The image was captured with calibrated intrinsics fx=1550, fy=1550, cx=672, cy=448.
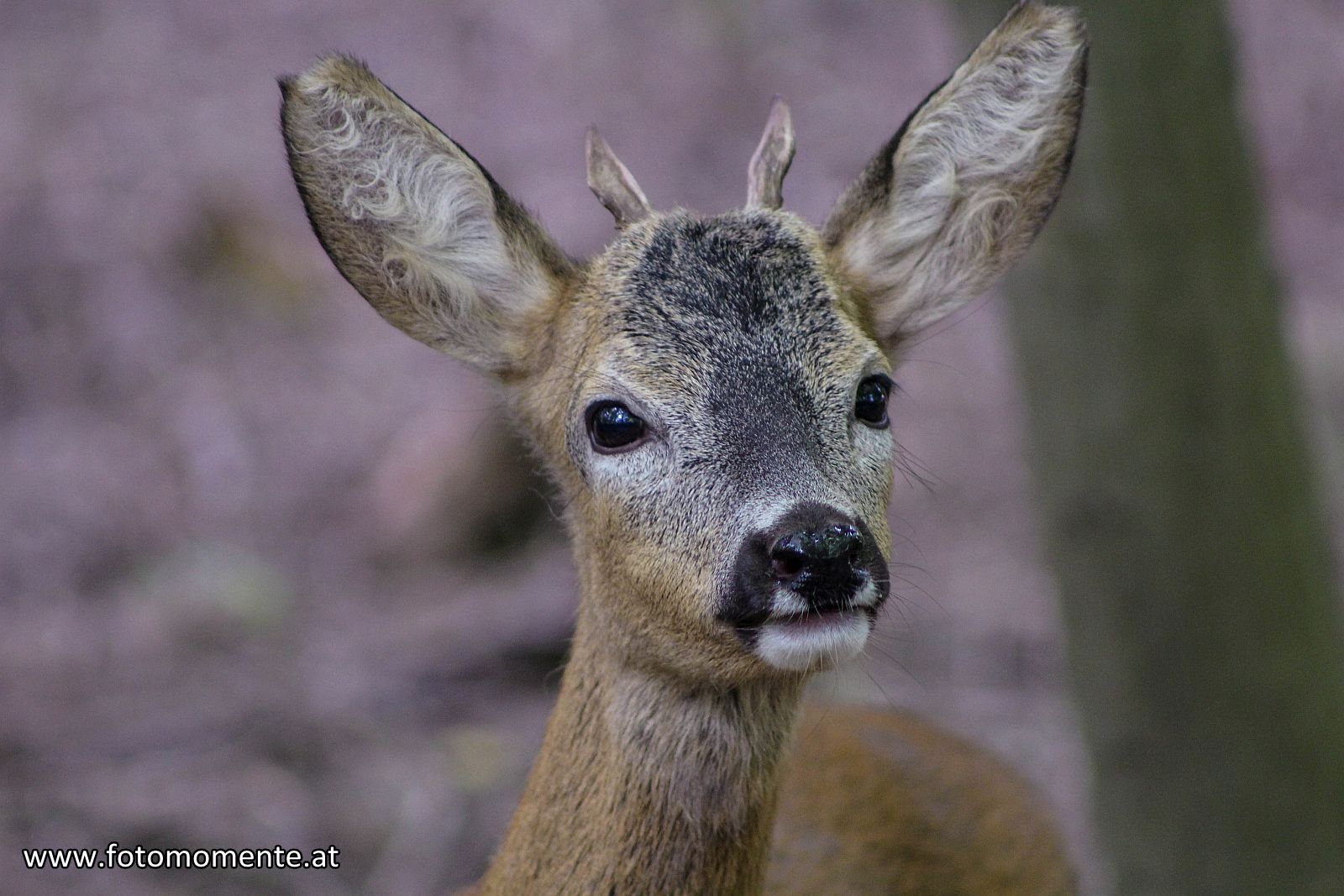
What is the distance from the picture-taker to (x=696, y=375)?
11.8 ft

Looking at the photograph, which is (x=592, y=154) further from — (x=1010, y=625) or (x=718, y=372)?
(x=1010, y=625)

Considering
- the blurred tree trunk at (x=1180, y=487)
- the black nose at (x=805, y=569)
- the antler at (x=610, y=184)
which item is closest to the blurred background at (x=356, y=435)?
the blurred tree trunk at (x=1180, y=487)

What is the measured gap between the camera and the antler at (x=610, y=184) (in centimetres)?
412

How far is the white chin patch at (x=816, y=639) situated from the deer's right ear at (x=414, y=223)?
127 cm

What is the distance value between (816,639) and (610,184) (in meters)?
1.51

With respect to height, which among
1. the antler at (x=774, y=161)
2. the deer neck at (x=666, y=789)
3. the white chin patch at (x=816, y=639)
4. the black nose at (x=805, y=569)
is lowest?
the deer neck at (x=666, y=789)

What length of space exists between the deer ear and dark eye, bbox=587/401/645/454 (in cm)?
82

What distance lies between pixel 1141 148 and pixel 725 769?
2579 millimetres

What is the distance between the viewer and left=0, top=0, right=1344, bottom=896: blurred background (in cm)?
683

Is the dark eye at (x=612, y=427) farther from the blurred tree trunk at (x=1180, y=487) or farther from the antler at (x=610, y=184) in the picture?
the blurred tree trunk at (x=1180, y=487)

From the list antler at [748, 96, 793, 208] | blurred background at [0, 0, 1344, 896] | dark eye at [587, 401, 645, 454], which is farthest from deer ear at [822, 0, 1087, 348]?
blurred background at [0, 0, 1344, 896]

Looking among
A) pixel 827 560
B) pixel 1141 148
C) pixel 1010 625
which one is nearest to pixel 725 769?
pixel 827 560

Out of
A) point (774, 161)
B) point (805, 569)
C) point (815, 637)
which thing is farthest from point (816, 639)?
point (774, 161)

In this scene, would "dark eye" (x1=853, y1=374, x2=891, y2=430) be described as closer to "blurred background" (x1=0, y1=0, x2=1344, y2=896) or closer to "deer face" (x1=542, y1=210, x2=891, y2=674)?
"deer face" (x1=542, y1=210, x2=891, y2=674)
